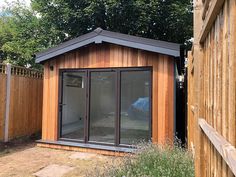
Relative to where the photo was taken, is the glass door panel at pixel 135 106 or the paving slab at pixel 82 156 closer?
the paving slab at pixel 82 156

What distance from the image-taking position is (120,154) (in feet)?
19.5

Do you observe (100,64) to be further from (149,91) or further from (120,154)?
(120,154)

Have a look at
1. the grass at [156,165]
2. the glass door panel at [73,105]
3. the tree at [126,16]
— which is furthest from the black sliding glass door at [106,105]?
the tree at [126,16]

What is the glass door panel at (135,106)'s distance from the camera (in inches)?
233

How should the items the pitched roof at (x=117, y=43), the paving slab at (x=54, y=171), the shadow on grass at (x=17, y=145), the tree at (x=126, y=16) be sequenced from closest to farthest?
the paving slab at (x=54, y=171) < the pitched roof at (x=117, y=43) < the shadow on grass at (x=17, y=145) < the tree at (x=126, y=16)

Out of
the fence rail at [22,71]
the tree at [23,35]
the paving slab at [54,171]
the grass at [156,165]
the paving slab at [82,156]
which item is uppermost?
the tree at [23,35]

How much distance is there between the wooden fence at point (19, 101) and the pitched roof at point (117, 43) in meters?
1.03

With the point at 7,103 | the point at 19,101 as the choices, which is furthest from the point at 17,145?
the point at 19,101

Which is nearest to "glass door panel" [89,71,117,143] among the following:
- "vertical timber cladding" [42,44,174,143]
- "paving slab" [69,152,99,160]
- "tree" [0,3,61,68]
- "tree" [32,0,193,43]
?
"vertical timber cladding" [42,44,174,143]

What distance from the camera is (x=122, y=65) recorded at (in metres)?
6.13

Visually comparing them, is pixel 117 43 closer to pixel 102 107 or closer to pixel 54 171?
pixel 102 107

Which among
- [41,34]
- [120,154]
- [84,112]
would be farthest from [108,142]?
[41,34]

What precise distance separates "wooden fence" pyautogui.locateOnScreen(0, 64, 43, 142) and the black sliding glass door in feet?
5.00

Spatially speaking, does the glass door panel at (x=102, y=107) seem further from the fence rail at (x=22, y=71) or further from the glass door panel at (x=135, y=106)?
the fence rail at (x=22, y=71)
